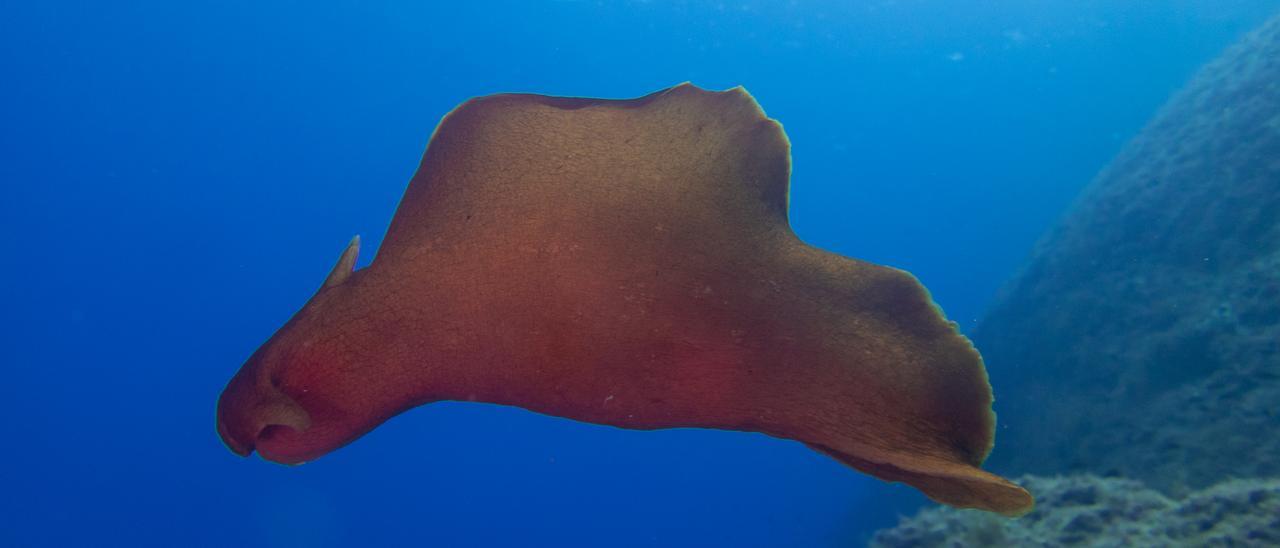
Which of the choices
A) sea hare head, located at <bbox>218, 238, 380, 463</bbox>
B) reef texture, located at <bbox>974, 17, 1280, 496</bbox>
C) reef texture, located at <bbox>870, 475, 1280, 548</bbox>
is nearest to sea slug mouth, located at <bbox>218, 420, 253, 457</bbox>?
sea hare head, located at <bbox>218, 238, 380, 463</bbox>

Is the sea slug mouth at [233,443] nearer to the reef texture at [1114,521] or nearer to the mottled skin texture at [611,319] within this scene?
the mottled skin texture at [611,319]

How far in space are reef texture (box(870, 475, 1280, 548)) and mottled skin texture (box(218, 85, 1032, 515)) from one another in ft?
9.50

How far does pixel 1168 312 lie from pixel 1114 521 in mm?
3813

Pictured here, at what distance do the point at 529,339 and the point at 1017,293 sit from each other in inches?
428

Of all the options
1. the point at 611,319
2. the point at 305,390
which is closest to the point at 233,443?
the point at 305,390

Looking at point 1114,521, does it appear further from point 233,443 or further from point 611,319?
point 233,443

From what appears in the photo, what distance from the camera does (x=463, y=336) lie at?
5.68ft

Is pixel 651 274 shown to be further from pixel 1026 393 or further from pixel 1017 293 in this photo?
pixel 1017 293

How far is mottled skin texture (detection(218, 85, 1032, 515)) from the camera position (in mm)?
1713

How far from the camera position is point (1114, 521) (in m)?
4.09

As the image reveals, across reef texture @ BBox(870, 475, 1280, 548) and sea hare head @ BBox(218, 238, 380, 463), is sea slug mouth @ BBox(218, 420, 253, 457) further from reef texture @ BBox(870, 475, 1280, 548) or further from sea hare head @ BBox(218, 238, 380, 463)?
reef texture @ BBox(870, 475, 1280, 548)

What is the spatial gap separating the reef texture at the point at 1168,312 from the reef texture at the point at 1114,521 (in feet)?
4.11

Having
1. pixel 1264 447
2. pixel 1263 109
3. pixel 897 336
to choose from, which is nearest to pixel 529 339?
pixel 897 336

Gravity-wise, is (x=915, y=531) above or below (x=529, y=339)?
above
